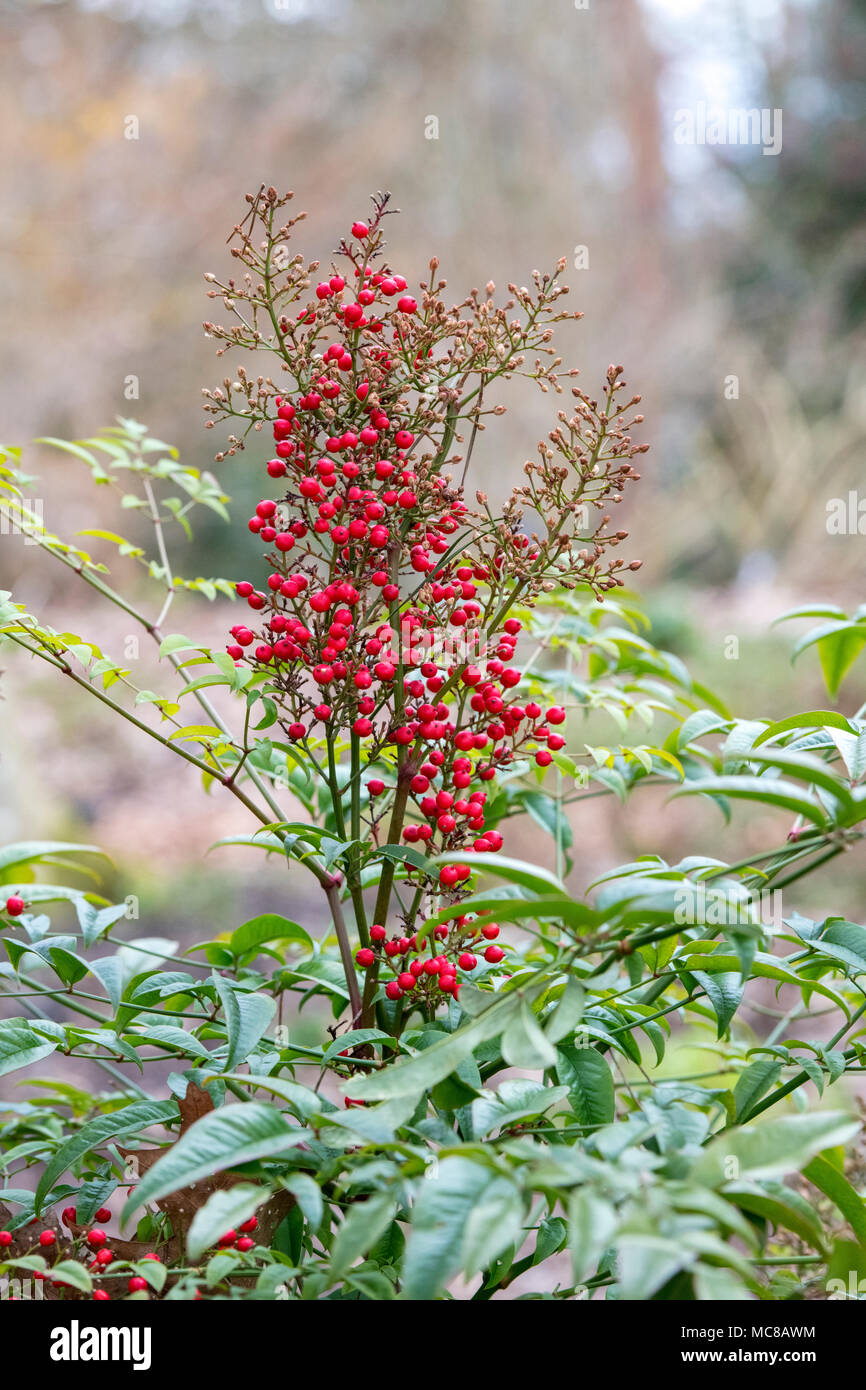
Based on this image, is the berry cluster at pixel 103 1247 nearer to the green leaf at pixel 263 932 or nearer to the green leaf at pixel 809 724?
the green leaf at pixel 263 932

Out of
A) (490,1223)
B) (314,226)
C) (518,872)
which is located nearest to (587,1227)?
(490,1223)

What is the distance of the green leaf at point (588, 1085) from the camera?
0.64 metres

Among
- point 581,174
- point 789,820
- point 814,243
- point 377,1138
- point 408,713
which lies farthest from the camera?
point 814,243

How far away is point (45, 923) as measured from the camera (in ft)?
2.93

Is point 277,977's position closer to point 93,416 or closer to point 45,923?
point 45,923

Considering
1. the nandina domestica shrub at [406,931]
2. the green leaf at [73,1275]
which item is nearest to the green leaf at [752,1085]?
the nandina domestica shrub at [406,931]

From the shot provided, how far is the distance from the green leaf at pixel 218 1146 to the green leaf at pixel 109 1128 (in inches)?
6.7

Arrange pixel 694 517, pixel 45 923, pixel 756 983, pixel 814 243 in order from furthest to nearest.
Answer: pixel 814 243
pixel 694 517
pixel 756 983
pixel 45 923

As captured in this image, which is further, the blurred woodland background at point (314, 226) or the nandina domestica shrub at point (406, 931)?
the blurred woodland background at point (314, 226)
